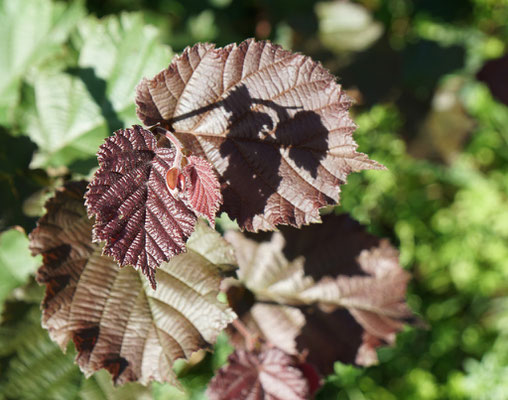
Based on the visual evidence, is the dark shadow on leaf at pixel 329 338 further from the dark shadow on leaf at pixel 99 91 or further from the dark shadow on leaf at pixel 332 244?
→ the dark shadow on leaf at pixel 99 91

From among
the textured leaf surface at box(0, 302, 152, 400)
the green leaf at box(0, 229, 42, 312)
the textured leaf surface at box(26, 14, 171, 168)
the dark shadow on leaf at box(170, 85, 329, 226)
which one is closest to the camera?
the dark shadow on leaf at box(170, 85, 329, 226)

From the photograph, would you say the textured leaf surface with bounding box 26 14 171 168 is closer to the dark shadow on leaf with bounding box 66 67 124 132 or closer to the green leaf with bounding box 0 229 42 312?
the dark shadow on leaf with bounding box 66 67 124 132

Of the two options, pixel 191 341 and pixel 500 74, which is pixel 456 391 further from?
pixel 191 341

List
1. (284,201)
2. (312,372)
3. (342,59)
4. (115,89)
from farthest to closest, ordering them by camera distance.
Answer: (342,59) → (312,372) → (115,89) → (284,201)

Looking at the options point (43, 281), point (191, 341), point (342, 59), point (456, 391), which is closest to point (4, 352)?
point (43, 281)

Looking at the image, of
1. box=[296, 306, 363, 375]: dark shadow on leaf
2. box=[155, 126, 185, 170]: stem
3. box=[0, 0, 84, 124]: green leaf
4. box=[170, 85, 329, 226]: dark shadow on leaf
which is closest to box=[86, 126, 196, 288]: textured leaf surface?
box=[155, 126, 185, 170]: stem

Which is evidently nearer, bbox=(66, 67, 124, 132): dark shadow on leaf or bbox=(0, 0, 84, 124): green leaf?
bbox=(66, 67, 124, 132): dark shadow on leaf

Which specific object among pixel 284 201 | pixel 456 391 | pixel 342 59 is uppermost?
pixel 342 59

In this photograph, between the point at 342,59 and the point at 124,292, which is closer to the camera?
the point at 124,292
